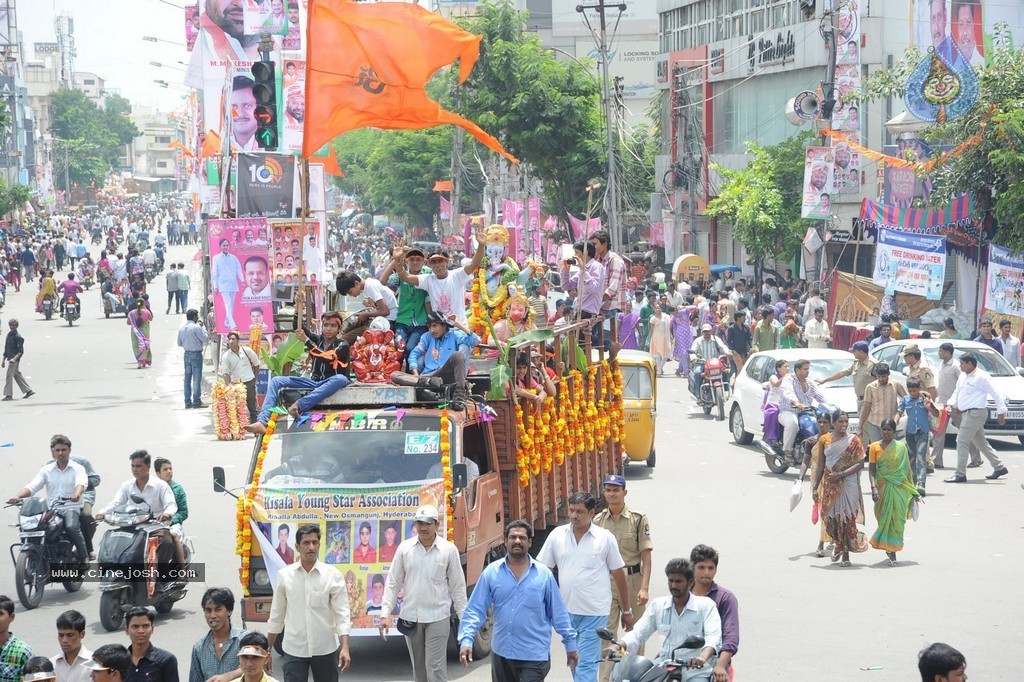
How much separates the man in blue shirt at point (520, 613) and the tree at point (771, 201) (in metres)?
28.0

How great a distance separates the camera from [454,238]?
50.1 meters

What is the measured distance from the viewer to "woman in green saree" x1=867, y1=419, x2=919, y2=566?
13469 millimetres

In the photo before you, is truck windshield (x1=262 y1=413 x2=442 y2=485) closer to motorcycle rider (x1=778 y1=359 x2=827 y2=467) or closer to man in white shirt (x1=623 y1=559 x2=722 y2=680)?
man in white shirt (x1=623 y1=559 x2=722 y2=680)

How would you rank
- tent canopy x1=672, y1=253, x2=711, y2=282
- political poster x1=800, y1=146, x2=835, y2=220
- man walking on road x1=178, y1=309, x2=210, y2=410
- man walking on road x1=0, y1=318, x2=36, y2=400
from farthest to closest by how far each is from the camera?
tent canopy x1=672, y1=253, x2=711, y2=282
political poster x1=800, y1=146, x2=835, y2=220
man walking on road x1=0, y1=318, x2=36, y2=400
man walking on road x1=178, y1=309, x2=210, y2=410

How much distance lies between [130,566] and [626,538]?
463 cm

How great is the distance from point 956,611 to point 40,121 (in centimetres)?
15865

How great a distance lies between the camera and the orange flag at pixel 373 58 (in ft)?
49.5

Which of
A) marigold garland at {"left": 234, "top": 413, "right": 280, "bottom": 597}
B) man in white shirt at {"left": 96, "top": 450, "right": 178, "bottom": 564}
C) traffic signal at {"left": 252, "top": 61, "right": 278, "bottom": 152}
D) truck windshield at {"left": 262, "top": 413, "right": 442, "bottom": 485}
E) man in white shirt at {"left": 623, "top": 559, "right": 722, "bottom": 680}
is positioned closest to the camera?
man in white shirt at {"left": 623, "top": 559, "right": 722, "bottom": 680}

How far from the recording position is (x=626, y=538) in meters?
9.36

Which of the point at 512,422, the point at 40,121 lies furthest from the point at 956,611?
the point at 40,121

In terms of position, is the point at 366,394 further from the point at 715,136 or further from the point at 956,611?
the point at 715,136

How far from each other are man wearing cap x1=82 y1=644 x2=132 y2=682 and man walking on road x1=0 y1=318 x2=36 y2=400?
1907 centimetres

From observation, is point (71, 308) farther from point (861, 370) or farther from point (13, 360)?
point (861, 370)

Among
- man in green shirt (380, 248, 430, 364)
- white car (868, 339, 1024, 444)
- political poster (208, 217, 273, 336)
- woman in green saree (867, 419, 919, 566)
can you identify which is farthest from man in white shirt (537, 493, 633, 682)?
political poster (208, 217, 273, 336)
